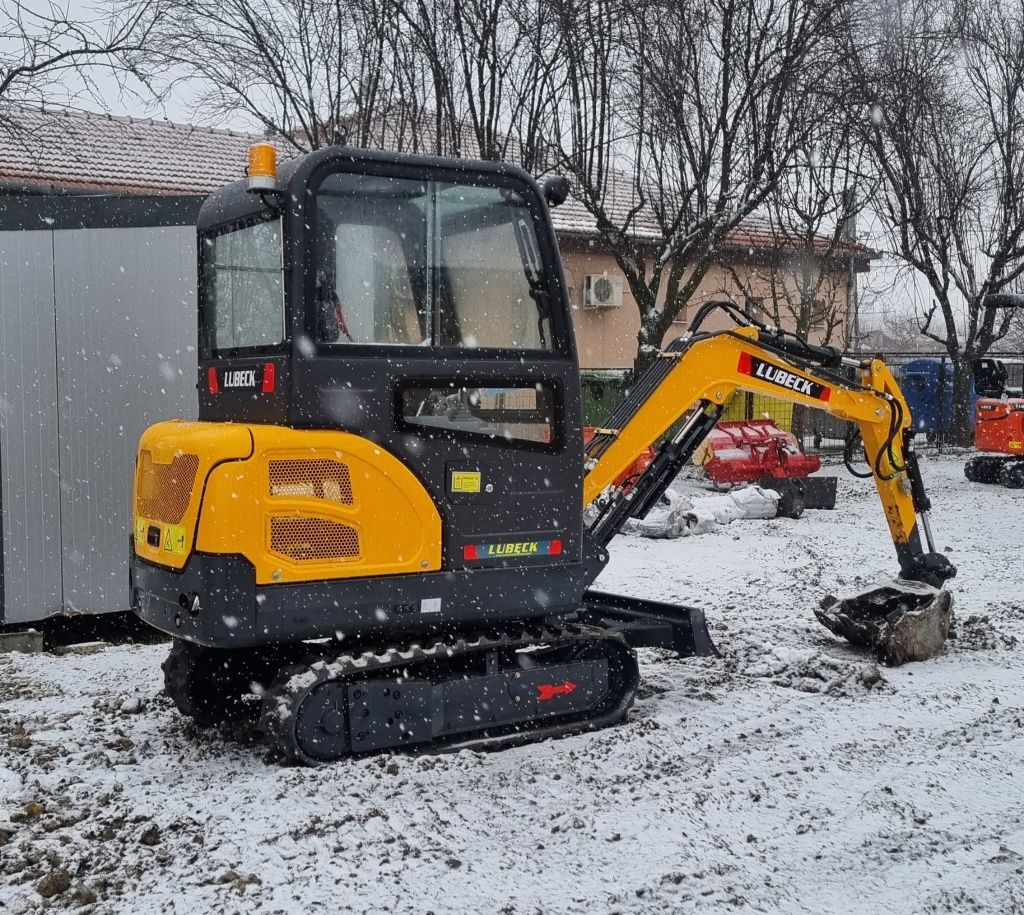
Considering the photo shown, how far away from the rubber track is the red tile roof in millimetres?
12543

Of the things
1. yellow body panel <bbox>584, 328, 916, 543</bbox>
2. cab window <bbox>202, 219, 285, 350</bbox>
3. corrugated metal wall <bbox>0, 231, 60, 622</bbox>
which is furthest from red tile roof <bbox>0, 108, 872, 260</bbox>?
cab window <bbox>202, 219, 285, 350</bbox>

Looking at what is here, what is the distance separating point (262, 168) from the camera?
5.26m

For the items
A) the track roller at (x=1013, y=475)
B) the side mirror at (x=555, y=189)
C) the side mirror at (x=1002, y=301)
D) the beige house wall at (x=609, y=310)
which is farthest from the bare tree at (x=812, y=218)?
the side mirror at (x=555, y=189)

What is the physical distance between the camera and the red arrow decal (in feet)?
19.6

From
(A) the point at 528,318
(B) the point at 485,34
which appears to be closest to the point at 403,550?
(A) the point at 528,318

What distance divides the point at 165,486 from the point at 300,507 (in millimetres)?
797

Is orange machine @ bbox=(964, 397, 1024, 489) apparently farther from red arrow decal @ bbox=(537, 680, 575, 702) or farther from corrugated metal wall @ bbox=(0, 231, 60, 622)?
corrugated metal wall @ bbox=(0, 231, 60, 622)

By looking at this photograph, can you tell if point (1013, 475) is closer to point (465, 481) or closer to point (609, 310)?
point (609, 310)

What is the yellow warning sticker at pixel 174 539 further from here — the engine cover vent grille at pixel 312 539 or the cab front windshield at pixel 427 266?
the cab front windshield at pixel 427 266

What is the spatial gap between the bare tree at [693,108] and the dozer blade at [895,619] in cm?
786

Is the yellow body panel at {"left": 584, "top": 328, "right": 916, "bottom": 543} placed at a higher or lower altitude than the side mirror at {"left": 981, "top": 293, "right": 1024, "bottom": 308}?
lower

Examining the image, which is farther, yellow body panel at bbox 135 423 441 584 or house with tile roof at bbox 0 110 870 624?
house with tile roof at bbox 0 110 870 624

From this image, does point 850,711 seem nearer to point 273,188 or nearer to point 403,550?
point 403,550

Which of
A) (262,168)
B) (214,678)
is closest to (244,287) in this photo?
(262,168)
